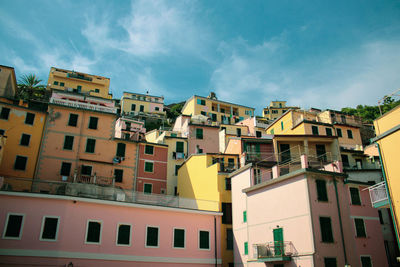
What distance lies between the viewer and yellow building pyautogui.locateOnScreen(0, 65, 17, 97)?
40.4 meters

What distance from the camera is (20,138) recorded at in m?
32.8

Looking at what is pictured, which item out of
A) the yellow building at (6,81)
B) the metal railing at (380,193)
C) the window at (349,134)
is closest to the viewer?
the metal railing at (380,193)

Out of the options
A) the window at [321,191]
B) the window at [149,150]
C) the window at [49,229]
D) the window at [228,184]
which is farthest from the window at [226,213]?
the window at [49,229]

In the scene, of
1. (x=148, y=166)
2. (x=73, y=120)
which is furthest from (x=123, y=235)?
(x=73, y=120)

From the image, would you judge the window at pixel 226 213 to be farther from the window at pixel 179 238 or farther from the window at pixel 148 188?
the window at pixel 148 188

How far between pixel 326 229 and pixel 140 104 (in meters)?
66.9

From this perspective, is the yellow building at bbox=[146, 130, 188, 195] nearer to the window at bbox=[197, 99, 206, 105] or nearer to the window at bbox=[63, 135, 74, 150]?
the window at bbox=[63, 135, 74, 150]

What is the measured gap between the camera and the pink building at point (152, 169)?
127ft

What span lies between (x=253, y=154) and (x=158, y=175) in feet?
38.6

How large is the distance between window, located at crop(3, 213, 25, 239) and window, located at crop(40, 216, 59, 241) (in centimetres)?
132

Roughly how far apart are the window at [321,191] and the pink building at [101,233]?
9.50 m

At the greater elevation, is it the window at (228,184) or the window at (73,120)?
the window at (73,120)

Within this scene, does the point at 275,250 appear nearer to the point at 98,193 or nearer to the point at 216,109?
the point at 98,193

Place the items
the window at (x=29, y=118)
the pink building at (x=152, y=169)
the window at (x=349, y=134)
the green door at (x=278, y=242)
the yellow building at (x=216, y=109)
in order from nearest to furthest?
the green door at (x=278, y=242) → the window at (x=29, y=118) → the pink building at (x=152, y=169) → the window at (x=349, y=134) → the yellow building at (x=216, y=109)
